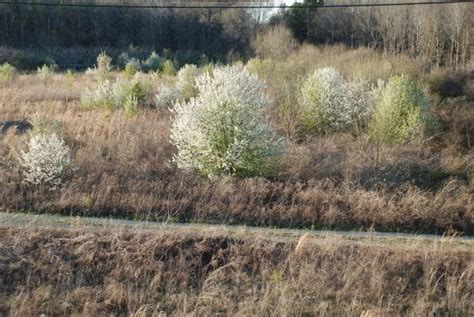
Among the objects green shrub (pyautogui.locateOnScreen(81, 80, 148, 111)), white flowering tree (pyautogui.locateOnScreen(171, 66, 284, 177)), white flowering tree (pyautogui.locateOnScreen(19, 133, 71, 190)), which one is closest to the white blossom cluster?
green shrub (pyautogui.locateOnScreen(81, 80, 148, 111))

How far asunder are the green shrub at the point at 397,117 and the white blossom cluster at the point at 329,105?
1266mm

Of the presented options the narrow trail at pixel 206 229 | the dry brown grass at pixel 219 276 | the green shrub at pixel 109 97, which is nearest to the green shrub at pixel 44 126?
the narrow trail at pixel 206 229

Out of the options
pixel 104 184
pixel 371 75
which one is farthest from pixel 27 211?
pixel 371 75

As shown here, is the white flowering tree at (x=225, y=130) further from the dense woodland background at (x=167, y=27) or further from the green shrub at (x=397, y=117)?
the dense woodland background at (x=167, y=27)

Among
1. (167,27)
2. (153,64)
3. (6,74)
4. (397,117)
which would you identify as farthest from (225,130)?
(167,27)

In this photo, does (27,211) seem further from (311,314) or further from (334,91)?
(334,91)

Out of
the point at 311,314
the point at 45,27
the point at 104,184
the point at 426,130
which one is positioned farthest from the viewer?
the point at 45,27

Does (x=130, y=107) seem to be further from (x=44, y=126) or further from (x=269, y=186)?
(x=269, y=186)

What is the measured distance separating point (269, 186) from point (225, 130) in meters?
1.54

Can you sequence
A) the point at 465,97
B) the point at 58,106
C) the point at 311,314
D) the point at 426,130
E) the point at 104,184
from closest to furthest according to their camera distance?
the point at 311,314
the point at 104,184
the point at 426,130
the point at 58,106
the point at 465,97

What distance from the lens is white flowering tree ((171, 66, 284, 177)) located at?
12.1 meters

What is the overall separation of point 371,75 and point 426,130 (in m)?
5.43

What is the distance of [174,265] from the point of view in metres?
8.20

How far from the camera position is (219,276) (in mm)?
8000
